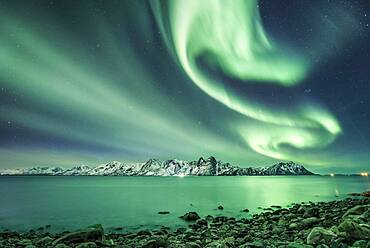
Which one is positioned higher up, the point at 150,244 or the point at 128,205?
the point at 128,205

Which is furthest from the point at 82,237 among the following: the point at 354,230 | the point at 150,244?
the point at 354,230

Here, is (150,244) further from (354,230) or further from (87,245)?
(354,230)

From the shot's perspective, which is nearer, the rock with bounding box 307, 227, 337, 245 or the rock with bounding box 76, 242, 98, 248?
the rock with bounding box 307, 227, 337, 245

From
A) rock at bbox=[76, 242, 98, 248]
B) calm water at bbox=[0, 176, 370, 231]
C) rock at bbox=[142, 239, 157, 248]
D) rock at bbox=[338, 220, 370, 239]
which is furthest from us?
calm water at bbox=[0, 176, 370, 231]

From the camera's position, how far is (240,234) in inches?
522

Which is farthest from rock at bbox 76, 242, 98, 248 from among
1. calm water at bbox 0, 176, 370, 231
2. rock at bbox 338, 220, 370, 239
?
calm water at bbox 0, 176, 370, 231

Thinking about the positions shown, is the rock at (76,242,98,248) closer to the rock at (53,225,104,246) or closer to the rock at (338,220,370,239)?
the rock at (53,225,104,246)

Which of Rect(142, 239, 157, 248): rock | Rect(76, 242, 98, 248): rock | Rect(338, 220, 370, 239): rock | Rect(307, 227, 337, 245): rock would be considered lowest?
Rect(76, 242, 98, 248): rock

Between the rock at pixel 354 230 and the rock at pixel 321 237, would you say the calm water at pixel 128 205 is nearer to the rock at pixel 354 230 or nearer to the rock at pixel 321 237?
the rock at pixel 321 237

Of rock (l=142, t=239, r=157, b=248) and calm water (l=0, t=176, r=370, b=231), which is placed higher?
calm water (l=0, t=176, r=370, b=231)

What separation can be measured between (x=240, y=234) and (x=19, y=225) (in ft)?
65.2

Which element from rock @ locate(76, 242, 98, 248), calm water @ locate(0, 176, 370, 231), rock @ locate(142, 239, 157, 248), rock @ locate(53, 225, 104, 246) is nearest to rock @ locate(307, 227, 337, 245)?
rock @ locate(142, 239, 157, 248)

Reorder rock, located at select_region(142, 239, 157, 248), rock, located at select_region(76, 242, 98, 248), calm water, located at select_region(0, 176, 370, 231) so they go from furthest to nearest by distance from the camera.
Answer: calm water, located at select_region(0, 176, 370, 231) → rock, located at select_region(142, 239, 157, 248) → rock, located at select_region(76, 242, 98, 248)

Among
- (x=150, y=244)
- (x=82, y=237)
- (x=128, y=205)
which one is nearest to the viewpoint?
(x=150, y=244)
